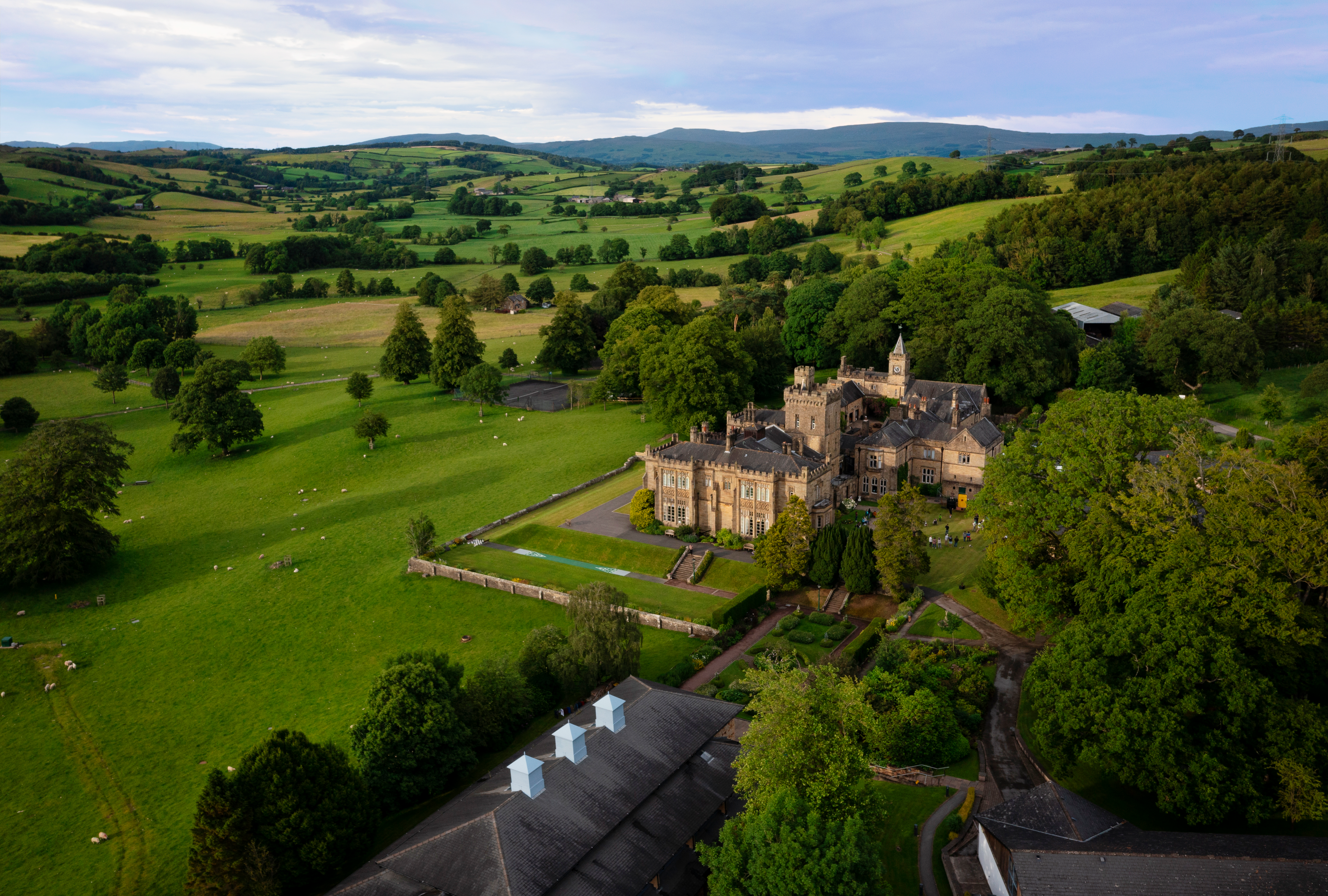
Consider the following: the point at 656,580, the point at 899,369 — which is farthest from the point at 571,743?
the point at 899,369

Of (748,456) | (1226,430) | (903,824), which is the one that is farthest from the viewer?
(1226,430)

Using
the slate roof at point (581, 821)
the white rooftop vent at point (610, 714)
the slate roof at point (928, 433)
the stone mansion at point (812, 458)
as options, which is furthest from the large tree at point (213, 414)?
the white rooftop vent at point (610, 714)

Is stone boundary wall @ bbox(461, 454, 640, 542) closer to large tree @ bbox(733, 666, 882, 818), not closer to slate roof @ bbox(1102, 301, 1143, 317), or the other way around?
large tree @ bbox(733, 666, 882, 818)

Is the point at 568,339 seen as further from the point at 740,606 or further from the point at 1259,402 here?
the point at 1259,402

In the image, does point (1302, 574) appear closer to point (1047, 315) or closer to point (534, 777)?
point (534, 777)

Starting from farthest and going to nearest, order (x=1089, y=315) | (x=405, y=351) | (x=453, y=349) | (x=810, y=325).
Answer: (x=810, y=325), (x=405, y=351), (x=1089, y=315), (x=453, y=349)

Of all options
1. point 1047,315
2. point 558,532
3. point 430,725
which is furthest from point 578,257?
point 430,725

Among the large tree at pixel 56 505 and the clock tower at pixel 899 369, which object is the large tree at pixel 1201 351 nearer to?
the clock tower at pixel 899 369
